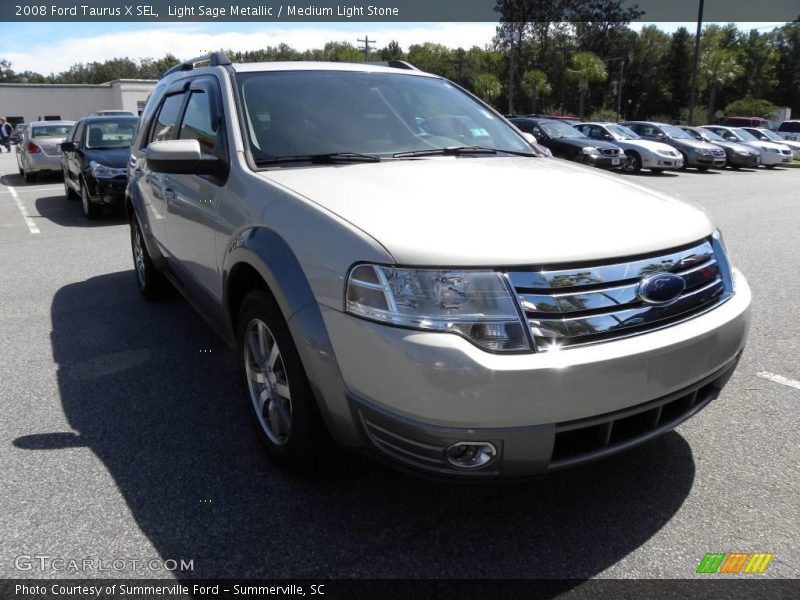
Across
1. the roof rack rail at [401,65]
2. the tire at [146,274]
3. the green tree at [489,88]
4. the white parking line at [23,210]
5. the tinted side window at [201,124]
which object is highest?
the green tree at [489,88]

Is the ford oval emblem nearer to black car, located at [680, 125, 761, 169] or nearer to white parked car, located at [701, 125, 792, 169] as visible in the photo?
black car, located at [680, 125, 761, 169]

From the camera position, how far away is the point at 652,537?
2.35 meters

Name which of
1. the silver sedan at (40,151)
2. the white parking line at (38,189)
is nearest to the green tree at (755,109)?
the silver sedan at (40,151)

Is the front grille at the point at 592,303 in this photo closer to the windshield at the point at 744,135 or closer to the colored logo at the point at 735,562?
the colored logo at the point at 735,562

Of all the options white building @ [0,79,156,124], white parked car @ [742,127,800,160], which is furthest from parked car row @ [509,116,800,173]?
white building @ [0,79,156,124]

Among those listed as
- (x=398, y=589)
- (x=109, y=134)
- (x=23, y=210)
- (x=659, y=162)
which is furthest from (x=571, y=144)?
(x=398, y=589)

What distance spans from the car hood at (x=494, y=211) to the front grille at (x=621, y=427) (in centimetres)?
53

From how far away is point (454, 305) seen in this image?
2.01m

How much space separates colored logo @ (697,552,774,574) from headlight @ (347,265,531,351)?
1058mm

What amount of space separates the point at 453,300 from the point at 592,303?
46 centimetres

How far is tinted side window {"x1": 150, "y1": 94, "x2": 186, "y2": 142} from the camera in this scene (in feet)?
13.5

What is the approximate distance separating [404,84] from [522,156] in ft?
2.78

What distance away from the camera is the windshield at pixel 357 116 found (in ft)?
10.4

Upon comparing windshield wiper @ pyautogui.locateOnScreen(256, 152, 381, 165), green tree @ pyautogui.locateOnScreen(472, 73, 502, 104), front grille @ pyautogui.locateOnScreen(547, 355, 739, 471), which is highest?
green tree @ pyautogui.locateOnScreen(472, 73, 502, 104)
